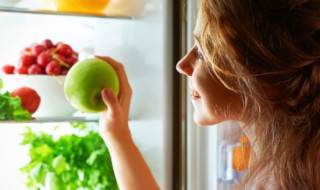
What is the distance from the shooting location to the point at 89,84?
1.03 meters

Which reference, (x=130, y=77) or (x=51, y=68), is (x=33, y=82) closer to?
(x=51, y=68)

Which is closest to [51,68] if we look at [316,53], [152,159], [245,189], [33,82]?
[33,82]

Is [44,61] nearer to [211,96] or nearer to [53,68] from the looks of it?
[53,68]

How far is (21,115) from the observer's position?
3.57 feet

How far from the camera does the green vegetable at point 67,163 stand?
117 cm

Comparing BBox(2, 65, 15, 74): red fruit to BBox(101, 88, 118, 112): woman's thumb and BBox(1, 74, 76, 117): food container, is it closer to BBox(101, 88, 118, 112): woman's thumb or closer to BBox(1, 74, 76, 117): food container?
BBox(1, 74, 76, 117): food container

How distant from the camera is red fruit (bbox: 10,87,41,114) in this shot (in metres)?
1.11

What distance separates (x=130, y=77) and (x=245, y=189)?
0.59 m

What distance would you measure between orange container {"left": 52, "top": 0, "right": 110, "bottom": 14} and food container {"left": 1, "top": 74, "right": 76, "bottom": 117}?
0.20m

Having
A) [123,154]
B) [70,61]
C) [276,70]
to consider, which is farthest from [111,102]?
[276,70]

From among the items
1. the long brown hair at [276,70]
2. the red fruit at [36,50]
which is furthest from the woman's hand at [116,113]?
the long brown hair at [276,70]

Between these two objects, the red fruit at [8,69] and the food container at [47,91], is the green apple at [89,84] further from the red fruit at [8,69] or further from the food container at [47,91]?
the red fruit at [8,69]

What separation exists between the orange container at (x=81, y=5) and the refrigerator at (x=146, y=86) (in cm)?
2

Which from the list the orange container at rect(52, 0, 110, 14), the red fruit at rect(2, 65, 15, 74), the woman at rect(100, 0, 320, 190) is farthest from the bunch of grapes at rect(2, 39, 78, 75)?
the woman at rect(100, 0, 320, 190)
